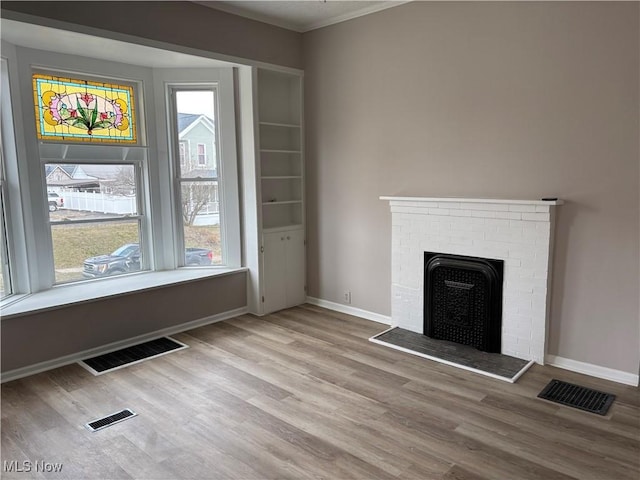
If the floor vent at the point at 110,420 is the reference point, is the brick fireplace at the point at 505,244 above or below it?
above

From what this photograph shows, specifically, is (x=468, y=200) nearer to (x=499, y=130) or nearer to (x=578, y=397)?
(x=499, y=130)

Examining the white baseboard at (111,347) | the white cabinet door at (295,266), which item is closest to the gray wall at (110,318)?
the white baseboard at (111,347)

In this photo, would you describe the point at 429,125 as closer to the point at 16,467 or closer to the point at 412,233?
the point at 412,233

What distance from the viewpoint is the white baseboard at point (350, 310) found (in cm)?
454

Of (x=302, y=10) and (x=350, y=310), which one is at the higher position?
(x=302, y=10)

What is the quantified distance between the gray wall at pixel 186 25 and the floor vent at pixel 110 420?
270 cm

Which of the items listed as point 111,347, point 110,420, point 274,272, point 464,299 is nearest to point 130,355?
point 111,347

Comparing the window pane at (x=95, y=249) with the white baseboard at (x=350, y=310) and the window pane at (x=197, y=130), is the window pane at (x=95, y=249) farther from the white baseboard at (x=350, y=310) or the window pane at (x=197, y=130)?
the white baseboard at (x=350, y=310)

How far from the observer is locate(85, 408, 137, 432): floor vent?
2.74 meters

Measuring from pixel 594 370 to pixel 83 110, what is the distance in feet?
15.2

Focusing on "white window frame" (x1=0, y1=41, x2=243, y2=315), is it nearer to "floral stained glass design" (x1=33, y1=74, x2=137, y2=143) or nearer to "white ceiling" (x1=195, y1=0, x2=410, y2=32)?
"floral stained glass design" (x1=33, y1=74, x2=137, y2=143)

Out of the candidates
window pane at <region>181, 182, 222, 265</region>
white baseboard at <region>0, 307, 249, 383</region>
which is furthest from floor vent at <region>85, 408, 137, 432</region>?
window pane at <region>181, 182, 222, 265</region>

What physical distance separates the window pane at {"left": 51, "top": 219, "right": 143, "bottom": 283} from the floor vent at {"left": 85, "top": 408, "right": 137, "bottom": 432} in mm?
1766

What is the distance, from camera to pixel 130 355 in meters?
3.79
